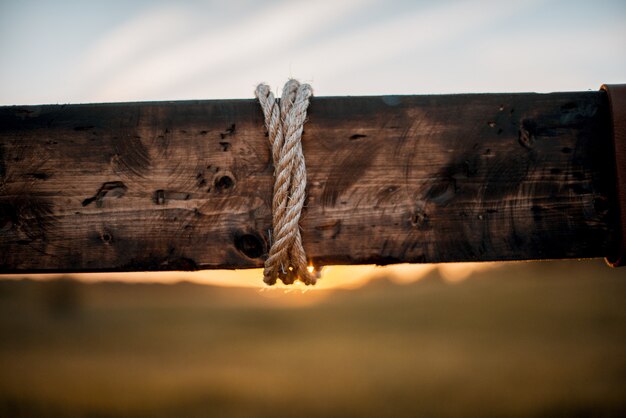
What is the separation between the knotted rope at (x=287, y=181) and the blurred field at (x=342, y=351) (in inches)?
6.7

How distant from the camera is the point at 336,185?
33.8 inches

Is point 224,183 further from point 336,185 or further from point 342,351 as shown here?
point 342,351

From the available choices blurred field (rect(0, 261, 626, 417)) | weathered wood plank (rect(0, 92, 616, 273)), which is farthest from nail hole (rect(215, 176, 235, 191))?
blurred field (rect(0, 261, 626, 417))

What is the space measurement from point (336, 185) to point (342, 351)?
8.09m

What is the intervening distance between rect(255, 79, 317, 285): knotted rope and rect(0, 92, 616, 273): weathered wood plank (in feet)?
0.11

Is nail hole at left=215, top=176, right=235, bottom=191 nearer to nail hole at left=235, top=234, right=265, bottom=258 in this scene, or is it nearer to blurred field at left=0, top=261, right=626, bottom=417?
nail hole at left=235, top=234, right=265, bottom=258

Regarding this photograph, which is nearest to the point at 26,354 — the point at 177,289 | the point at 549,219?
the point at 177,289

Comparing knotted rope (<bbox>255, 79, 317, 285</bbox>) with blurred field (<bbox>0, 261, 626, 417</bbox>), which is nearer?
knotted rope (<bbox>255, 79, 317, 285</bbox>)

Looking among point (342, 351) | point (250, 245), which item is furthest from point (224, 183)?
point (342, 351)

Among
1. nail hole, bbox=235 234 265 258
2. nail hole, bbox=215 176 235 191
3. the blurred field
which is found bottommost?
nail hole, bbox=235 234 265 258

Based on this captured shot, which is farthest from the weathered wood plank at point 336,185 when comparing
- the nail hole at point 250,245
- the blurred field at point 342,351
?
the blurred field at point 342,351

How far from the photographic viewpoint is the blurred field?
5.45m

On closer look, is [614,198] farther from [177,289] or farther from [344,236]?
[177,289]

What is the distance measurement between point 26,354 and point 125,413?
5449mm
